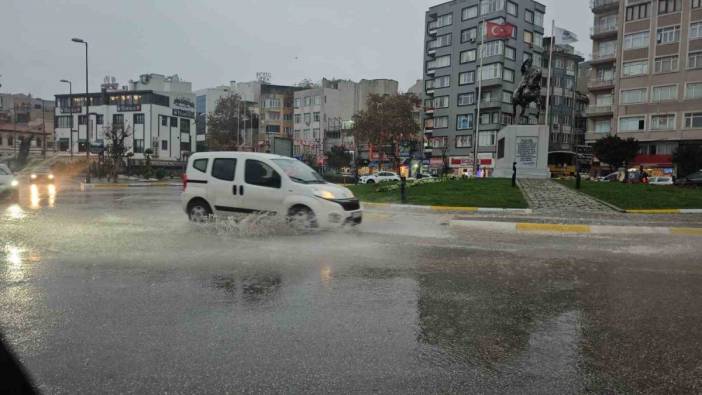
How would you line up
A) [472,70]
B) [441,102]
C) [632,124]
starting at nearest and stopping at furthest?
1. [632,124]
2. [472,70]
3. [441,102]

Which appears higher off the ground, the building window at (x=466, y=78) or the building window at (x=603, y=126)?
the building window at (x=466, y=78)

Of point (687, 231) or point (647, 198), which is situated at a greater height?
point (647, 198)

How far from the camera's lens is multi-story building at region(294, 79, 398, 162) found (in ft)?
293

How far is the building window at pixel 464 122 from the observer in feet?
238

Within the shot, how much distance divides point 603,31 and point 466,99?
19191mm

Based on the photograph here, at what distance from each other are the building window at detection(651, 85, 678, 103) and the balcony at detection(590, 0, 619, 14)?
14962mm

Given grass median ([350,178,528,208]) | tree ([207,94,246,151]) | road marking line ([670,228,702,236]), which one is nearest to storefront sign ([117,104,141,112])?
tree ([207,94,246,151])

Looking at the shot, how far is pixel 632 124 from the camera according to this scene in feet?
181

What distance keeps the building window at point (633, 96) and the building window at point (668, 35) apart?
5219mm

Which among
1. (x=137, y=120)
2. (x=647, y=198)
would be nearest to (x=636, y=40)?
(x=647, y=198)

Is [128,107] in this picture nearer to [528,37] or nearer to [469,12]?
[469,12]

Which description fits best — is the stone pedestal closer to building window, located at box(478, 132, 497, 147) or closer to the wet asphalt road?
the wet asphalt road

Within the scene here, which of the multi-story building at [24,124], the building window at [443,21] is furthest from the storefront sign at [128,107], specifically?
the building window at [443,21]

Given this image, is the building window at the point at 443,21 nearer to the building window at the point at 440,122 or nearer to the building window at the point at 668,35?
the building window at the point at 440,122
